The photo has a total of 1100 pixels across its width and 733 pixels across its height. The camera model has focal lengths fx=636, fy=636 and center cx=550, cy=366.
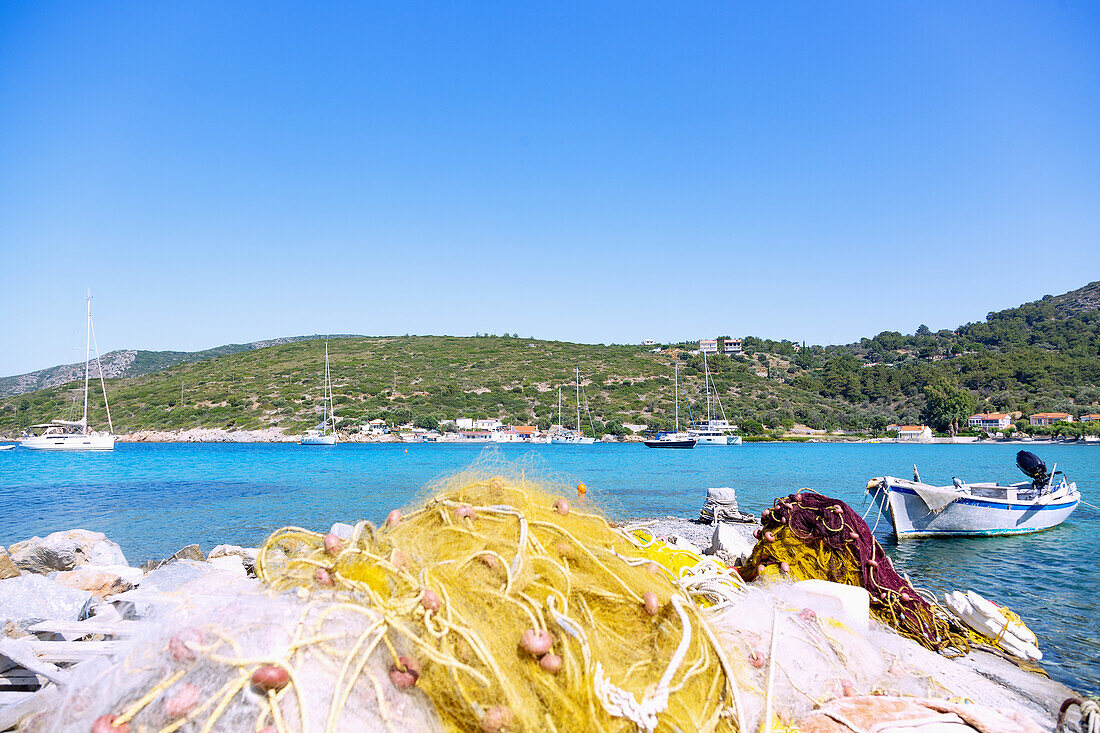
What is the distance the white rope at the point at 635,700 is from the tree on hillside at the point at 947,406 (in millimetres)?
99962

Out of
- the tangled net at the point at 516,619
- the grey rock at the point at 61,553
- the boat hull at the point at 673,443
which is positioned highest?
the tangled net at the point at 516,619

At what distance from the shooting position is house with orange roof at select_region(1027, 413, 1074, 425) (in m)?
81.1

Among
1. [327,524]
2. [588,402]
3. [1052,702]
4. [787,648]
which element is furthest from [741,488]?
[588,402]

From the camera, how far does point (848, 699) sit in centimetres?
340

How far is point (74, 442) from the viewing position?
58.0m

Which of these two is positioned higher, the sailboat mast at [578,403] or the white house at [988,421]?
the sailboat mast at [578,403]

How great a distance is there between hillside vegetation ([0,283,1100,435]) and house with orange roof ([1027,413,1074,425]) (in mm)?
1949

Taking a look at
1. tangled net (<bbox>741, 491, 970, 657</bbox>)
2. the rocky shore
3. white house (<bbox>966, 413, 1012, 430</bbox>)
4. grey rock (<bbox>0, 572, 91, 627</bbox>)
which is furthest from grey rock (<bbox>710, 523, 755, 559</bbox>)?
white house (<bbox>966, 413, 1012, 430</bbox>)

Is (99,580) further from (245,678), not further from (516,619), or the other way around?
(516,619)

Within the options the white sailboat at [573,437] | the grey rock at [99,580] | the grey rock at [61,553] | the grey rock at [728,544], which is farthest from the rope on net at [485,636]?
the white sailboat at [573,437]

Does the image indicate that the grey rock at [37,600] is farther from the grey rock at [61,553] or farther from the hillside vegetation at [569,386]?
the hillside vegetation at [569,386]

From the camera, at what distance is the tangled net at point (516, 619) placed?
92.7 inches

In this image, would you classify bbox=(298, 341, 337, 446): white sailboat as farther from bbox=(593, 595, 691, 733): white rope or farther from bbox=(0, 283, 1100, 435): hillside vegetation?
bbox=(593, 595, 691, 733): white rope

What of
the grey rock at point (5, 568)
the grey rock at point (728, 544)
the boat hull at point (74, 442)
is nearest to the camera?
the grey rock at point (5, 568)
